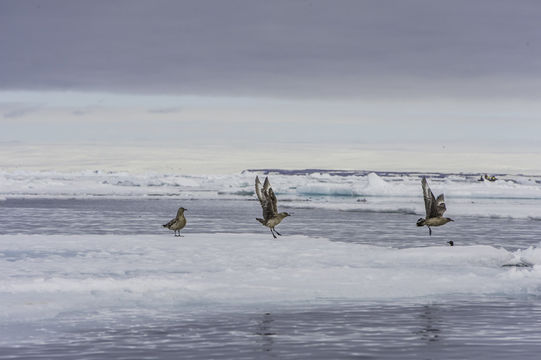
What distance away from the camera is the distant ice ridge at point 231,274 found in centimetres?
1148

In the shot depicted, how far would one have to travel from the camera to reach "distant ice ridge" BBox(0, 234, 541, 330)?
11.5 m

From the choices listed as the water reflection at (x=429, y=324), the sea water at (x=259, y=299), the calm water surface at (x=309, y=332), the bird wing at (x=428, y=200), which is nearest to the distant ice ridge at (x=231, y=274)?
the sea water at (x=259, y=299)

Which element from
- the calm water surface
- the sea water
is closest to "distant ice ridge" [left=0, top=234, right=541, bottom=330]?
the sea water

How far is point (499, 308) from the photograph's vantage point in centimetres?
1105

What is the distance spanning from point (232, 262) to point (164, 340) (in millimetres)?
6619

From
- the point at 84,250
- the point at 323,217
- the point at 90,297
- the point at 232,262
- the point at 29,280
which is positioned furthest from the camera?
the point at 323,217

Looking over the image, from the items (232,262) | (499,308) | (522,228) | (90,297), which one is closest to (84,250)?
(232,262)

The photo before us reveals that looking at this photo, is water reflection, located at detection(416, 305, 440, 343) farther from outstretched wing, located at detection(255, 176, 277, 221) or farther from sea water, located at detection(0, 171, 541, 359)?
outstretched wing, located at detection(255, 176, 277, 221)

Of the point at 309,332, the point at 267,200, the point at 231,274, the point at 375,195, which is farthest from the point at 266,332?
the point at 375,195

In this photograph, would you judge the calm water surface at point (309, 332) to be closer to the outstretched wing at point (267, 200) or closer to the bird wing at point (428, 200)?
the outstretched wing at point (267, 200)

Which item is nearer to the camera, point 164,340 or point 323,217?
point 164,340

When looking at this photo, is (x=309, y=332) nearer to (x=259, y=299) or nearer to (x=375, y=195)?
(x=259, y=299)

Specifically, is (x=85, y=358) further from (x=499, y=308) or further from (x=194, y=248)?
(x=194, y=248)

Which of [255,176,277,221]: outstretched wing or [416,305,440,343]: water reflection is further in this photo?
[255,176,277,221]: outstretched wing
